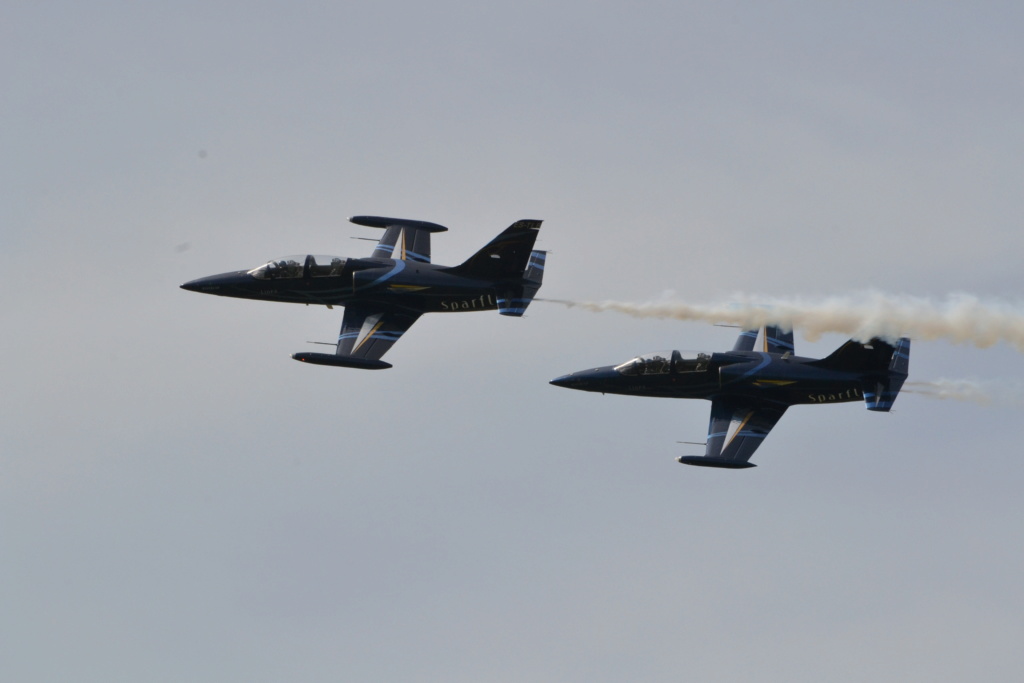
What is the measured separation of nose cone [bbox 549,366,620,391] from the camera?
6091 centimetres

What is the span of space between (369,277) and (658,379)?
435 inches

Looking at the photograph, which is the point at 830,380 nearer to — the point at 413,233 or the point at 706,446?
the point at 706,446

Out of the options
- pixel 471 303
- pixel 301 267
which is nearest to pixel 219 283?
pixel 301 267

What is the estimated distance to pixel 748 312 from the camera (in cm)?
6181

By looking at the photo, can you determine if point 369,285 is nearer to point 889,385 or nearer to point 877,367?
point 877,367

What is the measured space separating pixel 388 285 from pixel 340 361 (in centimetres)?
387

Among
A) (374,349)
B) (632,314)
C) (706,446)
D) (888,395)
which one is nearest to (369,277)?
(374,349)

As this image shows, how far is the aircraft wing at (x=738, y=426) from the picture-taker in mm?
59250

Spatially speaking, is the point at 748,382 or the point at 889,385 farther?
the point at 748,382

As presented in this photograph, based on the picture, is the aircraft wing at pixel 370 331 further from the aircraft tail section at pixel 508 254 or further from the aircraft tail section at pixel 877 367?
the aircraft tail section at pixel 877 367

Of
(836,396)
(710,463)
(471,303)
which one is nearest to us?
(710,463)

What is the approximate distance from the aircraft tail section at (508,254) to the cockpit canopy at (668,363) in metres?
5.23

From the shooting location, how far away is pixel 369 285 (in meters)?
60.8

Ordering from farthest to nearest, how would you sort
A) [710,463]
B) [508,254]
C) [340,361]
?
[508,254] → [340,361] → [710,463]
